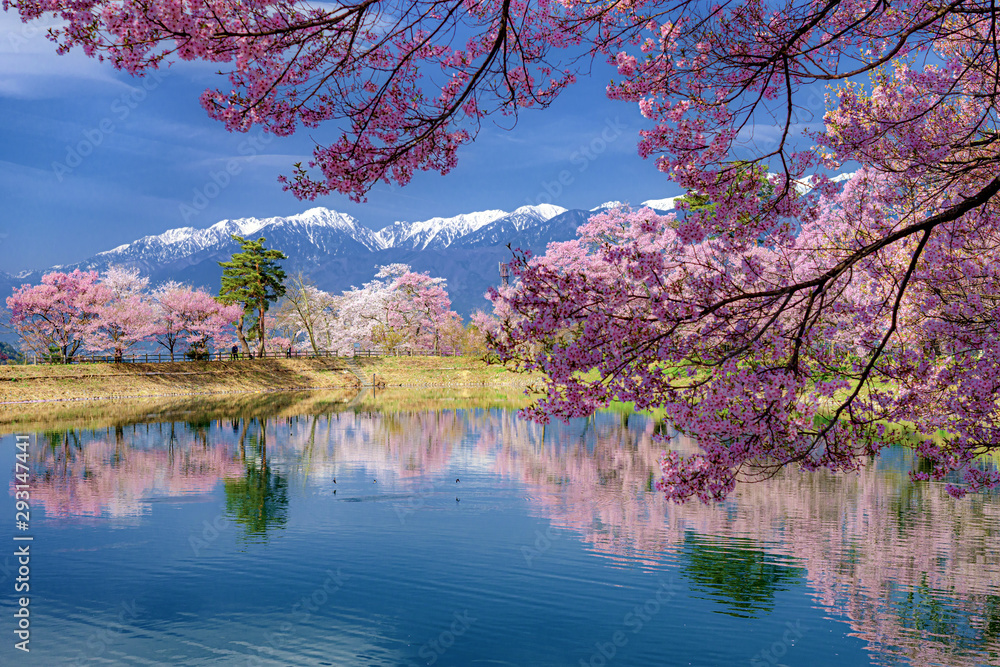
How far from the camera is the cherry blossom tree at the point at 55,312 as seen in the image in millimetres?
50938

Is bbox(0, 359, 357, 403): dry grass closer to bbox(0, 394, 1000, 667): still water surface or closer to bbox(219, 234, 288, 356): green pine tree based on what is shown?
bbox(219, 234, 288, 356): green pine tree

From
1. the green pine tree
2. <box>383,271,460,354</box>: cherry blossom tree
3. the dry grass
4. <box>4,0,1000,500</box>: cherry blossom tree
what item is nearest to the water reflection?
<box>4,0,1000,500</box>: cherry blossom tree

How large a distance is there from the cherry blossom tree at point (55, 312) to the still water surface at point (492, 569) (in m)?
35.7

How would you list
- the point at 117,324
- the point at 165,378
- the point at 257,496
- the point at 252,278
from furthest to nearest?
the point at 252,278
the point at 117,324
the point at 165,378
the point at 257,496

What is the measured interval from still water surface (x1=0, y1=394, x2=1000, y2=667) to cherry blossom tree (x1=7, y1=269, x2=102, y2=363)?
1405 inches

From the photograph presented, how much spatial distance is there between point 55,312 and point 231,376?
1333 cm

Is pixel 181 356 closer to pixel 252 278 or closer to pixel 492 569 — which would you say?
pixel 252 278

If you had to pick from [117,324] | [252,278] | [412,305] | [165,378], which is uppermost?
[252,278]

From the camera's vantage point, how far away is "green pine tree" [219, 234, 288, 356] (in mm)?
61531

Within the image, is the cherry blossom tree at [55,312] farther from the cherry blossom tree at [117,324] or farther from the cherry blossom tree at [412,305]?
the cherry blossom tree at [412,305]

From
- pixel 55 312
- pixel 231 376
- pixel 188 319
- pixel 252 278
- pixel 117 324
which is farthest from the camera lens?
pixel 252 278

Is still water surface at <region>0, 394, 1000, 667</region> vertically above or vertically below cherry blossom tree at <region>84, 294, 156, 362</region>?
below

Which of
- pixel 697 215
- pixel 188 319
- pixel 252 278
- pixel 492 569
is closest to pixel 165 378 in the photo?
pixel 188 319

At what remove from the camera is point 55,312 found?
51938 millimetres
